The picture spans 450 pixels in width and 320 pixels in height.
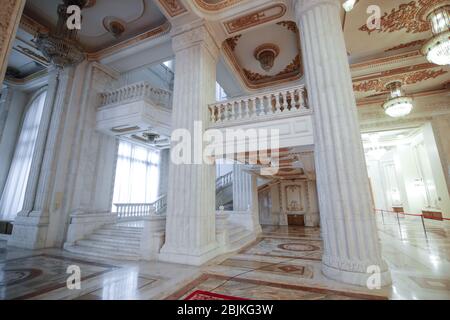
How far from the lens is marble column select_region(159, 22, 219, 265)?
168 inches

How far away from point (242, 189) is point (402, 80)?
284 inches

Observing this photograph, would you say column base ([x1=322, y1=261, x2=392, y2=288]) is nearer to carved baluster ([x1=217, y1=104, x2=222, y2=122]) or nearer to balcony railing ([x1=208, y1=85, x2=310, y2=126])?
balcony railing ([x1=208, y1=85, x2=310, y2=126])

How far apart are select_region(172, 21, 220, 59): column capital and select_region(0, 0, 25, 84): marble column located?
3.46 meters

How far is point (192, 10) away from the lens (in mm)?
4930

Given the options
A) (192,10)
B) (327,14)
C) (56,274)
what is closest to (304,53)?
(327,14)

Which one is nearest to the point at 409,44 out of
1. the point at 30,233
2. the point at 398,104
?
the point at 398,104

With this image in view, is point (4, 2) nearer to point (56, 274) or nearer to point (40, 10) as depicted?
point (56, 274)

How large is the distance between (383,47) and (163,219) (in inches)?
316

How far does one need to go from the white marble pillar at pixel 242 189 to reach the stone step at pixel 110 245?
4.33 meters

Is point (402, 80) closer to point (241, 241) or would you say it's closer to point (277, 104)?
point (277, 104)

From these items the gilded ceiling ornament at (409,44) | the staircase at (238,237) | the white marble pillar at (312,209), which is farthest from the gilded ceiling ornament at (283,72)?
the staircase at (238,237)

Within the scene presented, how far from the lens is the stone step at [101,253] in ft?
14.4

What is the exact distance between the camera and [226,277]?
3.27 metres

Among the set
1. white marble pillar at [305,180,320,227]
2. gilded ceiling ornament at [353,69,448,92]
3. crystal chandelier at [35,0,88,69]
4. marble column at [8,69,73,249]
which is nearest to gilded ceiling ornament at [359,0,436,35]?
gilded ceiling ornament at [353,69,448,92]
